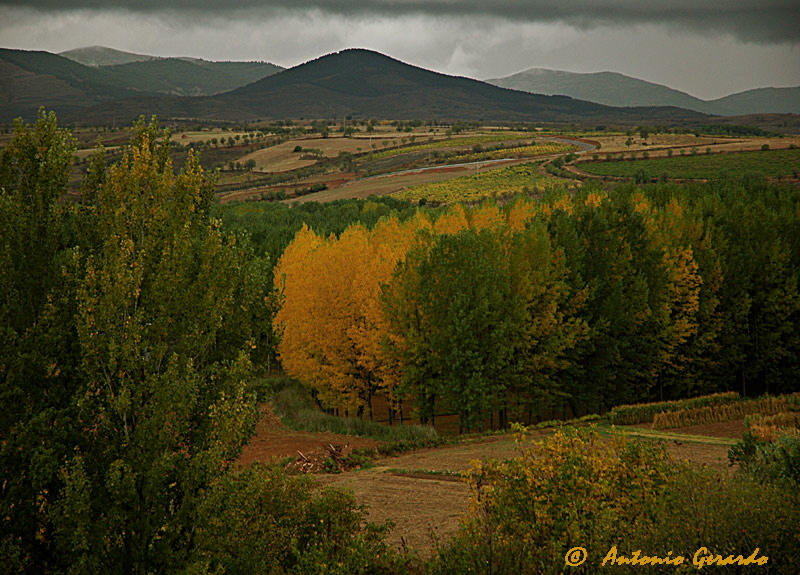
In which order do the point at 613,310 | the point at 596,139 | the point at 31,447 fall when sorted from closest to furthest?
the point at 31,447, the point at 613,310, the point at 596,139

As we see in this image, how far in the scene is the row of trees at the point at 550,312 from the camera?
126 feet

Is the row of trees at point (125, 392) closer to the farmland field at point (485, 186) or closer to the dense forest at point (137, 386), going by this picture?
the dense forest at point (137, 386)

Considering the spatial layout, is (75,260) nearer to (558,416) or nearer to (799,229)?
(558,416)

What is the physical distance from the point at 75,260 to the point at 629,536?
Answer: 36.7 ft

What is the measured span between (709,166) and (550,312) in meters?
87.9

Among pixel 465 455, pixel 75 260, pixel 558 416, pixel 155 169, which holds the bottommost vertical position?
pixel 558 416

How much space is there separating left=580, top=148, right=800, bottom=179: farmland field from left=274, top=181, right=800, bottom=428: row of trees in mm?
59247

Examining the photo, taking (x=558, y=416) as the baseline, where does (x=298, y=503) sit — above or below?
above

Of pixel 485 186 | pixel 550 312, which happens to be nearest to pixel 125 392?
pixel 550 312

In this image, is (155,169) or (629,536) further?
(155,169)

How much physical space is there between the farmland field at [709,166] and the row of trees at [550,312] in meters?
59.2

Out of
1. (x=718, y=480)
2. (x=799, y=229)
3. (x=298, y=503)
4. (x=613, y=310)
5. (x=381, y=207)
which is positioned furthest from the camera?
(x=381, y=207)

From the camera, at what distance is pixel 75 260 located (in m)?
12.6

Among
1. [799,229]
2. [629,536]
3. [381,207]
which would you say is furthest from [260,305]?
[381,207]
